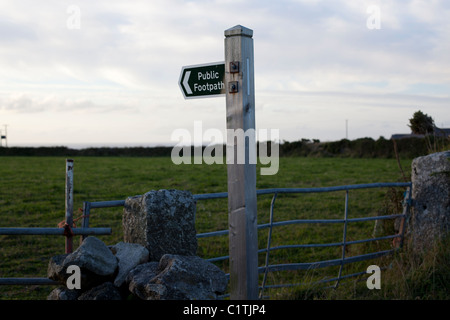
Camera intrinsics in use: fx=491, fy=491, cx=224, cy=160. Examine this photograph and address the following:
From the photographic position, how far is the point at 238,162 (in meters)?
3.63

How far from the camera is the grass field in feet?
23.8

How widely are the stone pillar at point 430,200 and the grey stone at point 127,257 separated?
380cm

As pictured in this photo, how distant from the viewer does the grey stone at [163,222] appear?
174 inches

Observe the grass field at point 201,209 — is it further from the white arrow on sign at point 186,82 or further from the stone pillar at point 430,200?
the white arrow on sign at point 186,82

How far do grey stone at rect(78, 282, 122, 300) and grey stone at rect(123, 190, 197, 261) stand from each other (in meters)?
0.52

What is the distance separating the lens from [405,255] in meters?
6.34

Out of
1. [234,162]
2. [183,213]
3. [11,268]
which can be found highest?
[234,162]

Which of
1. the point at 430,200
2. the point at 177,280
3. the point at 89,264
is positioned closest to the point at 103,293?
the point at 89,264

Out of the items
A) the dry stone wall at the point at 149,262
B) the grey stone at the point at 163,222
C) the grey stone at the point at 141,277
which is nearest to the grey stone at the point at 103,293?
the dry stone wall at the point at 149,262

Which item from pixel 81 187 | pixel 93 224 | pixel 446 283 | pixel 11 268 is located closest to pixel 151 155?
pixel 81 187
